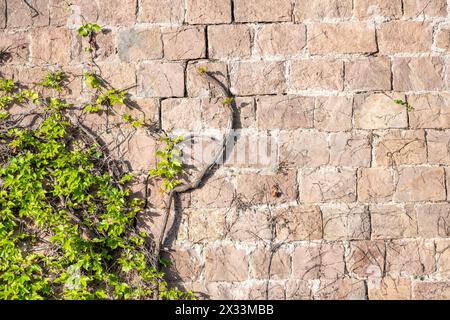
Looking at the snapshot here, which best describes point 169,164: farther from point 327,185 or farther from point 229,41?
point 327,185

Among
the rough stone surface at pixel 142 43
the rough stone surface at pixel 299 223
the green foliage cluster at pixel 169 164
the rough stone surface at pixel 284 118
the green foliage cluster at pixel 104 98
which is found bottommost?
the rough stone surface at pixel 299 223

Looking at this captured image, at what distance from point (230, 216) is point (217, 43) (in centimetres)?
121

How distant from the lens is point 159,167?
404cm

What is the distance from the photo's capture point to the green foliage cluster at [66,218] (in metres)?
3.92

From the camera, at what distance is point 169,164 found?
158 inches

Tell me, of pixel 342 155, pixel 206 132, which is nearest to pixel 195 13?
pixel 206 132

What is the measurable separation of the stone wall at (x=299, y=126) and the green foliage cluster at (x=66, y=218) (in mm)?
159

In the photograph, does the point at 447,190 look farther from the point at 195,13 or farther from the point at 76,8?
the point at 76,8

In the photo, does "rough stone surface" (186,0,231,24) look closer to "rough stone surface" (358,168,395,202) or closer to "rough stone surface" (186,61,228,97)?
"rough stone surface" (186,61,228,97)

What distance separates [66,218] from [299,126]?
1724 millimetres

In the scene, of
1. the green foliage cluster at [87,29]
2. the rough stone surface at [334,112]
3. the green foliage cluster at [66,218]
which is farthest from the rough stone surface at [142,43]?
the rough stone surface at [334,112]

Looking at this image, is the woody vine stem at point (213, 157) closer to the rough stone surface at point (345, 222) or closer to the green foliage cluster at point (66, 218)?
the green foliage cluster at point (66, 218)


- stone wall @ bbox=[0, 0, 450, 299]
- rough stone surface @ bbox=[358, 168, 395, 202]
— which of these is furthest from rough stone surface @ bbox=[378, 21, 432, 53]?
rough stone surface @ bbox=[358, 168, 395, 202]

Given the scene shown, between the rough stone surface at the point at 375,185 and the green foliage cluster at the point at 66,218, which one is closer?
the green foliage cluster at the point at 66,218
